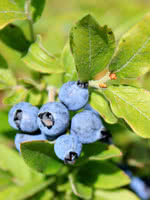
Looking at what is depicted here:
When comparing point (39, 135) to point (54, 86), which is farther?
point (54, 86)

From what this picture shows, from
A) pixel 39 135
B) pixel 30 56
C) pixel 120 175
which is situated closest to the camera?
pixel 39 135

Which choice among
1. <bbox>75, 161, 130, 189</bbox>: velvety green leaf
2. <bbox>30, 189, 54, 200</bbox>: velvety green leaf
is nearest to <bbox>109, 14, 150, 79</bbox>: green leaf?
<bbox>75, 161, 130, 189</bbox>: velvety green leaf

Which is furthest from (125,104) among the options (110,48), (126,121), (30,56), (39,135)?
(30,56)

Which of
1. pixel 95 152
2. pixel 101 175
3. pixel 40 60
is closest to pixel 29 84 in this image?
pixel 40 60

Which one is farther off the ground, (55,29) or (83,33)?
(55,29)

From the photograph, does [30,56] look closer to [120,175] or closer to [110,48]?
[110,48]

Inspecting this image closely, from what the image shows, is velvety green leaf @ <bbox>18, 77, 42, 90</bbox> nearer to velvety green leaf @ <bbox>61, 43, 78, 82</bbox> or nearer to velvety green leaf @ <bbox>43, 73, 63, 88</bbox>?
velvety green leaf @ <bbox>43, 73, 63, 88</bbox>

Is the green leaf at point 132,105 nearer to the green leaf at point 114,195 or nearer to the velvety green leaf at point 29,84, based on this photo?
the velvety green leaf at point 29,84

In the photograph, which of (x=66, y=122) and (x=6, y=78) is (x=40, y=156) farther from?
(x=6, y=78)


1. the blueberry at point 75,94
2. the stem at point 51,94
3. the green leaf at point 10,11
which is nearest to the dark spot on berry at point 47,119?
the blueberry at point 75,94

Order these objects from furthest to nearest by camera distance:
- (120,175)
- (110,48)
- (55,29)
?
(55,29)
(120,175)
(110,48)
